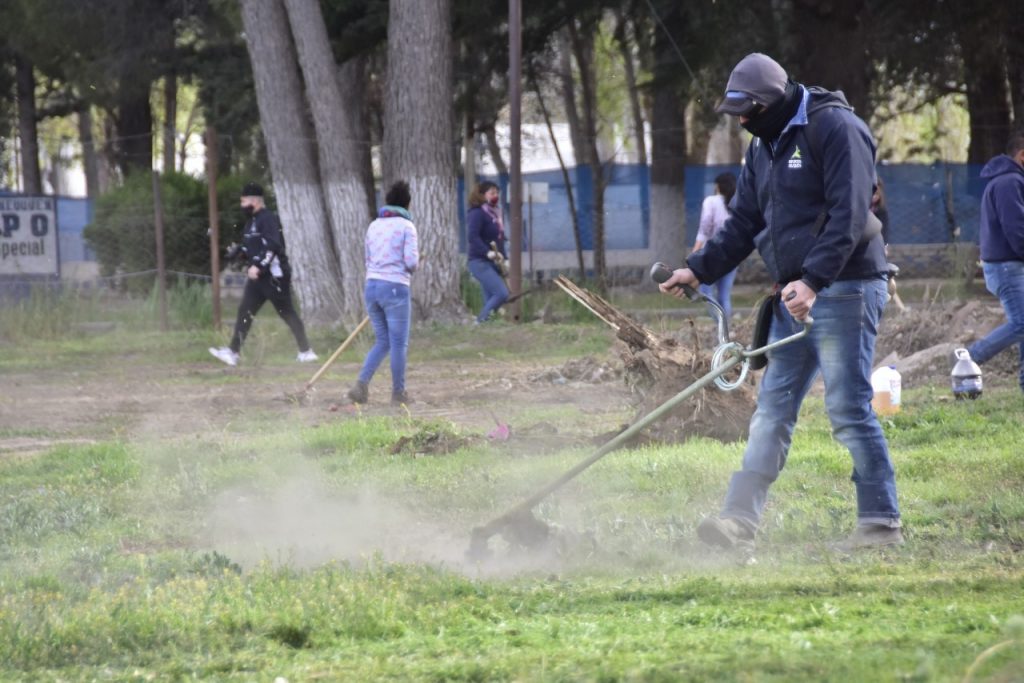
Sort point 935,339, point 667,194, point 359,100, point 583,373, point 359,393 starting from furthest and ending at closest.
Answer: point 667,194, point 359,100, point 583,373, point 935,339, point 359,393

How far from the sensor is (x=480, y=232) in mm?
16250

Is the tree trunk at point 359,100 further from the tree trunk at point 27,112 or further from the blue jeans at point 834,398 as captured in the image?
the blue jeans at point 834,398

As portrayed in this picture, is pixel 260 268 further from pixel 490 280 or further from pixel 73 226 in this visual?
pixel 73 226

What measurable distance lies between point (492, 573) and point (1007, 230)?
4958 mm

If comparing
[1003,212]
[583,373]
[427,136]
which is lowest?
[583,373]

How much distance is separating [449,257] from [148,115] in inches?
616

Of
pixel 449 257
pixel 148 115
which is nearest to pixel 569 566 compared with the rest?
pixel 449 257

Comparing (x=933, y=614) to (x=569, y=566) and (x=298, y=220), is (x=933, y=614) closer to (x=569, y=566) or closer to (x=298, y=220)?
(x=569, y=566)

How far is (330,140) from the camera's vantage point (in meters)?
17.6

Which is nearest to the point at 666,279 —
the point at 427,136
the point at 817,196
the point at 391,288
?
the point at 817,196

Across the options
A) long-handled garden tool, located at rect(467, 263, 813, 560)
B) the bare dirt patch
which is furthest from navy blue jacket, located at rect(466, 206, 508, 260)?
long-handled garden tool, located at rect(467, 263, 813, 560)

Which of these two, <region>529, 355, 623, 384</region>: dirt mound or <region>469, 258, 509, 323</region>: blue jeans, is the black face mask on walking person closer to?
<region>529, 355, 623, 384</region>: dirt mound

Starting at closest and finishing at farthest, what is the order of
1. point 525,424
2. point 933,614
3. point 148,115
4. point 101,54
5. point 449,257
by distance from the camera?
point 933,614
point 525,424
point 449,257
point 101,54
point 148,115

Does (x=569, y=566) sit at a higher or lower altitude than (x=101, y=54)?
lower
